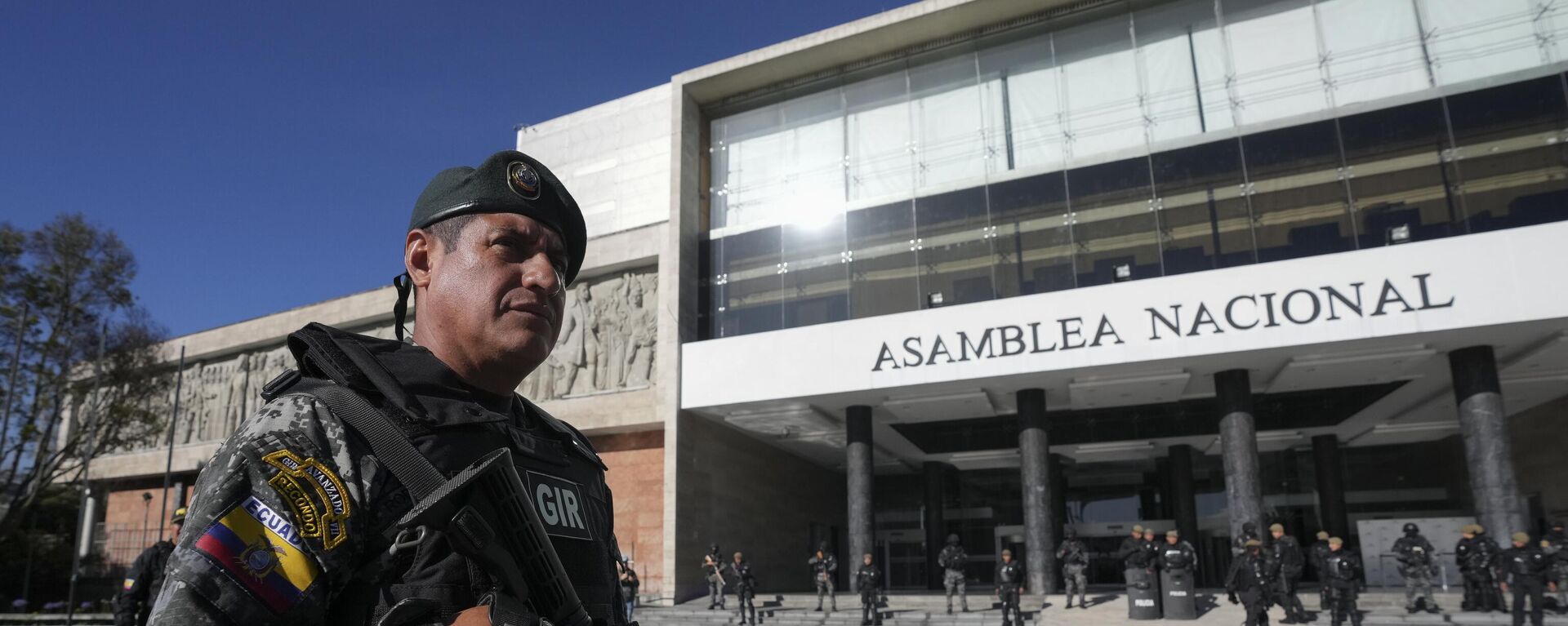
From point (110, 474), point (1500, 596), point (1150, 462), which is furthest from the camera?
point (110, 474)

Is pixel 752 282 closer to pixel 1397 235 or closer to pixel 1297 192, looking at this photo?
pixel 1297 192

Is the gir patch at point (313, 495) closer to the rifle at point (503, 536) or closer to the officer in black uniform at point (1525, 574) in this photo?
the rifle at point (503, 536)

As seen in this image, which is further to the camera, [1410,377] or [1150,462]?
[1150,462]

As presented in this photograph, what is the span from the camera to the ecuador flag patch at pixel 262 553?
965mm

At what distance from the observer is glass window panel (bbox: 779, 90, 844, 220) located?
76.4 ft

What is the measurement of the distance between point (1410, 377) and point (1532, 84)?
6529 mm

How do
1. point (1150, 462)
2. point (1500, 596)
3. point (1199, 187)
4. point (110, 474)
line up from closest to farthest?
point (1500, 596), point (1199, 187), point (1150, 462), point (110, 474)

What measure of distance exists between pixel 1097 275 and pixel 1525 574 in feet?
29.1

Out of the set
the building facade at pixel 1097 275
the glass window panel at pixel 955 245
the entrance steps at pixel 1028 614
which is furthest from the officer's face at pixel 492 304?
the glass window panel at pixel 955 245

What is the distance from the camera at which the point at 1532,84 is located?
1769 centimetres

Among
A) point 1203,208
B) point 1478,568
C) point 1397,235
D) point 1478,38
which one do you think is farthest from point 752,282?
point 1478,38

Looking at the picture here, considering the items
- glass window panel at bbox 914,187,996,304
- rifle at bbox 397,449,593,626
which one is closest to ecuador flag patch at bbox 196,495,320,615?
rifle at bbox 397,449,593,626

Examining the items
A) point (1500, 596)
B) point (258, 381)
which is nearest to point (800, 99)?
point (1500, 596)

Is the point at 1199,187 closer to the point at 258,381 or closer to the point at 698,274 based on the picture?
the point at 698,274
